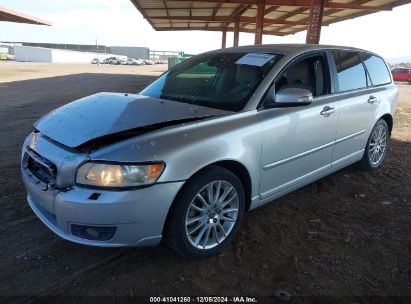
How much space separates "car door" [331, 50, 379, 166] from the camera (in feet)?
13.6

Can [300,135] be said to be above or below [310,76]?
below

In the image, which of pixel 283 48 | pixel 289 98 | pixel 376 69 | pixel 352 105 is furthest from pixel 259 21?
pixel 289 98

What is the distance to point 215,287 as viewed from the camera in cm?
260

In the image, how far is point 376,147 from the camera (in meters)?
5.17

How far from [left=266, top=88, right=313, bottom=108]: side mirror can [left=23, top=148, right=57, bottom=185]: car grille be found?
6.15 ft

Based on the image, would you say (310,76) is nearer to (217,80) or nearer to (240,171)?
(217,80)

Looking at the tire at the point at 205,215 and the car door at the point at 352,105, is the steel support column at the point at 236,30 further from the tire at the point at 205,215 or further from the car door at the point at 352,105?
the tire at the point at 205,215

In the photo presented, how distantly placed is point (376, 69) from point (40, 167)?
4427 mm

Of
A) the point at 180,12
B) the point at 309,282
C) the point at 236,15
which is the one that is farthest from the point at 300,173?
the point at 236,15

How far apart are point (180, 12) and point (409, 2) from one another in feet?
37.8

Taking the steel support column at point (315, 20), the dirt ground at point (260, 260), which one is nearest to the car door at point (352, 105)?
the dirt ground at point (260, 260)

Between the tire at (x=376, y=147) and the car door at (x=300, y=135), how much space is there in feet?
3.95

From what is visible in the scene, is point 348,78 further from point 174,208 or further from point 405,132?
point 405,132

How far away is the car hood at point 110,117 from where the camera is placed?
108 inches
